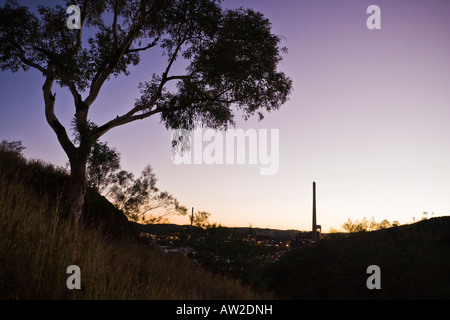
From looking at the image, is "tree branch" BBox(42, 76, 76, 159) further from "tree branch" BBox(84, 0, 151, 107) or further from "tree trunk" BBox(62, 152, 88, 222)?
"tree branch" BBox(84, 0, 151, 107)

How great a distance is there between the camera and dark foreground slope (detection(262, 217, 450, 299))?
32.9 ft

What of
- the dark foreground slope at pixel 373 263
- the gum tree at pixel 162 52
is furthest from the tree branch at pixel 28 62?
the dark foreground slope at pixel 373 263

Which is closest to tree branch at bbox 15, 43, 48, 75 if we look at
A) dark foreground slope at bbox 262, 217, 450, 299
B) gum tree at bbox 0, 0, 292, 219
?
gum tree at bbox 0, 0, 292, 219

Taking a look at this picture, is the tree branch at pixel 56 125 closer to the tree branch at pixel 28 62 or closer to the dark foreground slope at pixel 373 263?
the tree branch at pixel 28 62

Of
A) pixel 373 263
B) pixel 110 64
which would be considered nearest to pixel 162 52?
pixel 110 64

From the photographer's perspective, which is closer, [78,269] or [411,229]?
[78,269]

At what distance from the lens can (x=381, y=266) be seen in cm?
1137

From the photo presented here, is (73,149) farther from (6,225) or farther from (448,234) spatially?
(448,234)

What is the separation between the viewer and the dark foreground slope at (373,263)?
1004cm

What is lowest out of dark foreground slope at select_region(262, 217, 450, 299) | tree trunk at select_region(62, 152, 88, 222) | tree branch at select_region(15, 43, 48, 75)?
dark foreground slope at select_region(262, 217, 450, 299)
